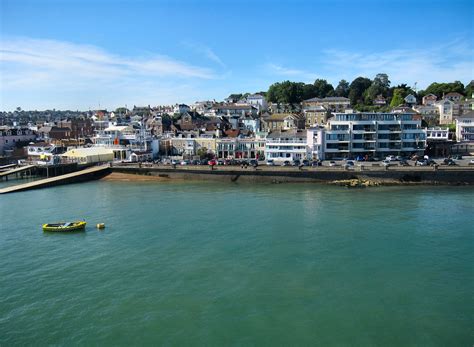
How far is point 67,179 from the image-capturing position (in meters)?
37.8

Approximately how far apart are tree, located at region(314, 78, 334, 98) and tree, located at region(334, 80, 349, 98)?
1.55m

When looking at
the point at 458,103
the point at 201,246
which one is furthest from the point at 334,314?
the point at 458,103

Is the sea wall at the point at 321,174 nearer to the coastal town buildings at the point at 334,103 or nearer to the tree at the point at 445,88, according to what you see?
the coastal town buildings at the point at 334,103

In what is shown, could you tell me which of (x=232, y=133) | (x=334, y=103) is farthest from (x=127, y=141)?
(x=334, y=103)

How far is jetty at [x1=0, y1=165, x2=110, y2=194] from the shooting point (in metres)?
34.2

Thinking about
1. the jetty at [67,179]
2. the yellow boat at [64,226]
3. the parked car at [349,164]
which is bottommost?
the yellow boat at [64,226]

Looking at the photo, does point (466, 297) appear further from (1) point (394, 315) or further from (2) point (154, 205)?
(2) point (154, 205)

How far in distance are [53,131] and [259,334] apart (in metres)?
63.7

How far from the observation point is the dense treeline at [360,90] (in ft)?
237

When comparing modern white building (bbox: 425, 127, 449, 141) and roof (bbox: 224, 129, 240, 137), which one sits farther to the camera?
roof (bbox: 224, 129, 240, 137)

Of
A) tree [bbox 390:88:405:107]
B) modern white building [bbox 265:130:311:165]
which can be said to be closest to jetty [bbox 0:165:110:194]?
modern white building [bbox 265:130:311:165]

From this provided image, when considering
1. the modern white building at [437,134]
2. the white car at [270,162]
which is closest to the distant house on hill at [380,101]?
the modern white building at [437,134]

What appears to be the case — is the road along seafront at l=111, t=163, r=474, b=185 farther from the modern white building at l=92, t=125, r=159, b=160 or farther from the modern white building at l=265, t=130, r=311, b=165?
the modern white building at l=92, t=125, r=159, b=160

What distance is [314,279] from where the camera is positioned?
15.3 metres
